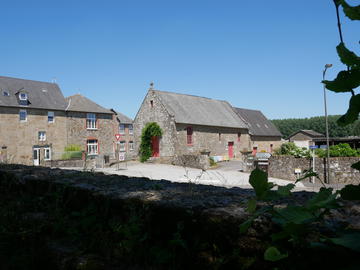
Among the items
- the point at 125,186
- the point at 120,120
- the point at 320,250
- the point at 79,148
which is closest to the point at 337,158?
the point at 125,186

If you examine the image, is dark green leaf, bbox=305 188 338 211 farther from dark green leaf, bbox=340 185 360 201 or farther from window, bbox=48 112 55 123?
window, bbox=48 112 55 123

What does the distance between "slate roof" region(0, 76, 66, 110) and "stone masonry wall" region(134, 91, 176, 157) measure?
10.4 m

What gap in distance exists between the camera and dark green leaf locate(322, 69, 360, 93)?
3.56 ft

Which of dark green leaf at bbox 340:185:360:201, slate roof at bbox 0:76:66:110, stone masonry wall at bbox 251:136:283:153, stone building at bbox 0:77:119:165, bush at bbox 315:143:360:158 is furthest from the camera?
stone masonry wall at bbox 251:136:283:153

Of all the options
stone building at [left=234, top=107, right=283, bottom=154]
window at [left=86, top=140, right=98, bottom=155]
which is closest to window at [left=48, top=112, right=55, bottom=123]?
window at [left=86, top=140, right=98, bottom=155]

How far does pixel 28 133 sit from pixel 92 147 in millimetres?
8732

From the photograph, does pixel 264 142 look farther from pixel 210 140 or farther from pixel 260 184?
pixel 260 184

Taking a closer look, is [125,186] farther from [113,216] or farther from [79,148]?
[79,148]

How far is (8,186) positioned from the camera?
214 inches

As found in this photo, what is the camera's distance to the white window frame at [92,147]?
135ft

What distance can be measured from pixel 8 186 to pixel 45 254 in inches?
117

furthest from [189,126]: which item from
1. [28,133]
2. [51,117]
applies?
[28,133]

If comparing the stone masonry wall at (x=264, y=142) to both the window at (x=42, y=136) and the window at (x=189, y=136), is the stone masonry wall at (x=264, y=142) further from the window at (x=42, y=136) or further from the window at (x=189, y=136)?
the window at (x=42, y=136)

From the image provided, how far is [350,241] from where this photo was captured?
1.07 metres
